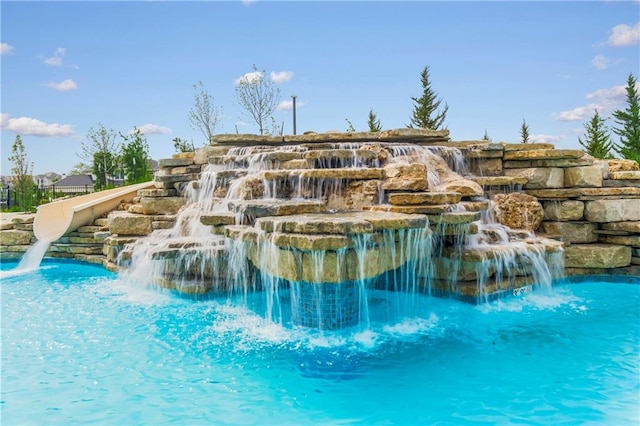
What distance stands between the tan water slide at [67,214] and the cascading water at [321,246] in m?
2.31

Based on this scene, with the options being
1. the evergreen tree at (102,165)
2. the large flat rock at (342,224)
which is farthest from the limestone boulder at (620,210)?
the evergreen tree at (102,165)

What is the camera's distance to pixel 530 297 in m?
5.79

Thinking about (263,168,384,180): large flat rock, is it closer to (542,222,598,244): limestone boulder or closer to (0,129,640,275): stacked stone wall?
(0,129,640,275): stacked stone wall

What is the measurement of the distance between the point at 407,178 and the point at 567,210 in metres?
3.24

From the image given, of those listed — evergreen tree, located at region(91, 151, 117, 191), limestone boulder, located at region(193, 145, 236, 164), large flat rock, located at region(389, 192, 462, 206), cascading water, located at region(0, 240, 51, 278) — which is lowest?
cascading water, located at region(0, 240, 51, 278)

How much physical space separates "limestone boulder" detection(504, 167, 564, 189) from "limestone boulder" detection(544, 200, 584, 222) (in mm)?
339

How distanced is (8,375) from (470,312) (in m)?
4.73

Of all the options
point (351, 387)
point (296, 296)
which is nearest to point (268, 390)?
point (351, 387)

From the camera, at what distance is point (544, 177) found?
707 cm

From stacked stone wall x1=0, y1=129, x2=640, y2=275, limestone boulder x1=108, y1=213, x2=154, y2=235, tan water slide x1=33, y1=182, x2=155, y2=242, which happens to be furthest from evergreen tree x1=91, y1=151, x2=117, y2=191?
limestone boulder x1=108, y1=213, x2=154, y2=235

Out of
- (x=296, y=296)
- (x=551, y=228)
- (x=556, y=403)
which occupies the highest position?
(x=551, y=228)

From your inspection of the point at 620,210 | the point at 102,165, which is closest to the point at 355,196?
the point at 620,210

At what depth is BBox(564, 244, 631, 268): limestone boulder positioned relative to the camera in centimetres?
668

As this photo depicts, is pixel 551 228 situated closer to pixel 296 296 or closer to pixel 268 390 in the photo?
pixel 296 296
